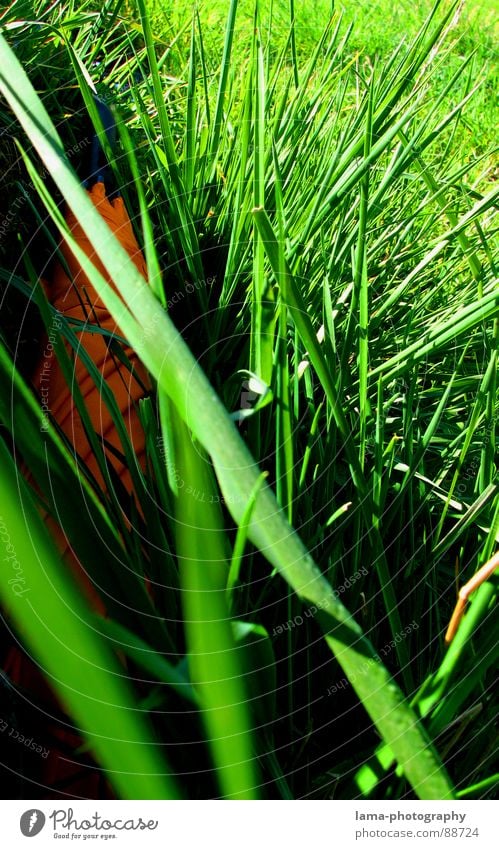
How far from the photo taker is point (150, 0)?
4.05 ft

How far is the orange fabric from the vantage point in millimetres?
264

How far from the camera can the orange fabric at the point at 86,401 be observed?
0.26 meters

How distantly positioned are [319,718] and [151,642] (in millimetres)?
87

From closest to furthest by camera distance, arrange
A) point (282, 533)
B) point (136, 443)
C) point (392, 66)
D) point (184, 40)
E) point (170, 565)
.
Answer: point (282, 533) → point (170, 565) → point (136, 443) → point (392, 66) → point (184, 40)

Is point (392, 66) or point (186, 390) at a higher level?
point (392, 66)

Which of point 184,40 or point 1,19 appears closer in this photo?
point 1,19

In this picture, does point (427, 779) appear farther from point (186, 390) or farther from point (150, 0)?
point (150, 0)

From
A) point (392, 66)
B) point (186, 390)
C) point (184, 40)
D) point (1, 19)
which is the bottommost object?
point (186, 390)

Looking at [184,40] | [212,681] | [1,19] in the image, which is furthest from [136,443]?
[184,40]
